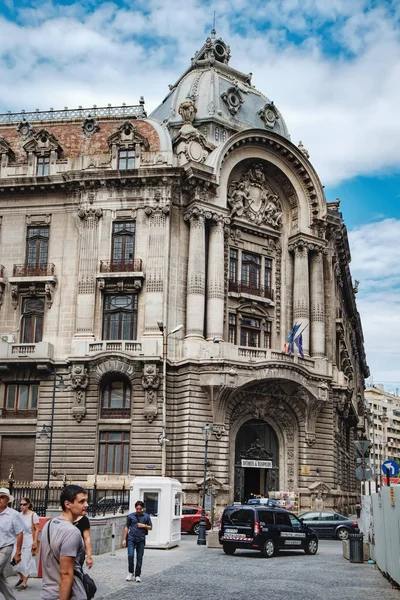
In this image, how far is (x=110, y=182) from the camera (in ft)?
154

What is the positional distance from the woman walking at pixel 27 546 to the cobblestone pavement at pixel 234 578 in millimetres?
332

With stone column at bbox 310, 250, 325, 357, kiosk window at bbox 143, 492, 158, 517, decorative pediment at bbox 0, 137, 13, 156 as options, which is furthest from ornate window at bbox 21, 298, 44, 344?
kiosk window at bbox 143, 492, 158, 517

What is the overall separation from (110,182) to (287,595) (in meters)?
33.5

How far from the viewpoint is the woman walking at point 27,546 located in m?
16.8

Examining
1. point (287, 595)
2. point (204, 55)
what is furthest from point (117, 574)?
point (204, 55)

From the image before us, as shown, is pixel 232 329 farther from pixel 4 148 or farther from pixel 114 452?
pixel 4 148

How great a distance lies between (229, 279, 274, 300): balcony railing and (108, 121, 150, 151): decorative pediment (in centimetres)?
990

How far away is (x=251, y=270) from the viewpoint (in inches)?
1975

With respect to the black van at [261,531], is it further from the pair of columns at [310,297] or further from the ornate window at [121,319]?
the pair of columns at [310,297]

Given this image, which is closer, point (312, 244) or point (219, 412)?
point (219, 412)

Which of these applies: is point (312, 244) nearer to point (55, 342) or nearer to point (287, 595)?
point (55, 342)

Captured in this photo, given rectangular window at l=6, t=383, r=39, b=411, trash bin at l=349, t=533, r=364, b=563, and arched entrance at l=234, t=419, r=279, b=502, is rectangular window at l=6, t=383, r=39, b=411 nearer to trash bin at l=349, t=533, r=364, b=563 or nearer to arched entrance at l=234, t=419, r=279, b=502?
arched entrance at l=234, t=419, r=279, b=502

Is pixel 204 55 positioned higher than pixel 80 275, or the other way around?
pixel 204 55

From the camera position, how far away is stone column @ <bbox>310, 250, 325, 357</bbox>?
4978cm
